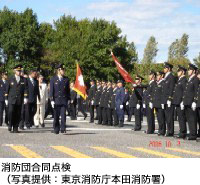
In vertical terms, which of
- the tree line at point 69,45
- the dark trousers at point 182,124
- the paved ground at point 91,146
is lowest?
the paved ground at point 91,146

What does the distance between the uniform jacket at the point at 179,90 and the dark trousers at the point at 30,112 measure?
19.0 ft

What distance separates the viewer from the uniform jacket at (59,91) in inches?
692

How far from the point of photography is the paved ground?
39.1ft

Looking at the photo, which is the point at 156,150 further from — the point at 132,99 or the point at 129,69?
the point at 129,69

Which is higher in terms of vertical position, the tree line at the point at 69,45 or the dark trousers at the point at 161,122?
the tree line at the point at 69,45

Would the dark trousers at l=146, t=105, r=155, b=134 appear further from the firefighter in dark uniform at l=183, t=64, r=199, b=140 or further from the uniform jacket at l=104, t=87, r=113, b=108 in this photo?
the uniform jacket at l=104, t=87, r=113, b=108

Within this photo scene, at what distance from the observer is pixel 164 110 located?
1825 centimetres

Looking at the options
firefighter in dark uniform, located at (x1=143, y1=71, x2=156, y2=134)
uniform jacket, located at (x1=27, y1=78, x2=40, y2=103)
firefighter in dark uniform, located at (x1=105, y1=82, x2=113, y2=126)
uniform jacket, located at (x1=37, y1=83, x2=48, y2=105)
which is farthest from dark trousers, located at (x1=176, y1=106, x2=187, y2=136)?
firefighter in dark uniform, located at (x1=105, y1=82, x2=113, y2=126)

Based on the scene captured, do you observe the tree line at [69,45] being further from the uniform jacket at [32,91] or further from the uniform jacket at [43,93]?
the uniform jacket at [32,91]

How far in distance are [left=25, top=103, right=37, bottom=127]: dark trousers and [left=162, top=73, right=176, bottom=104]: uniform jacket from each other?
5216mm

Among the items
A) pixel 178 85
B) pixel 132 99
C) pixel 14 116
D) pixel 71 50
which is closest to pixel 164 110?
pixel 178 85

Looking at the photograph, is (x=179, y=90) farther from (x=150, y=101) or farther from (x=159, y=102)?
(x=150, y=101)

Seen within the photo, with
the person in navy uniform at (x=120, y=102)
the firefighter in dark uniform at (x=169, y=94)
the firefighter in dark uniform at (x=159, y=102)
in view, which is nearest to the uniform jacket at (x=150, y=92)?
the firefighter in dark uniform at (x=159, y=102)

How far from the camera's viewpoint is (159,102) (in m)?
18.2
